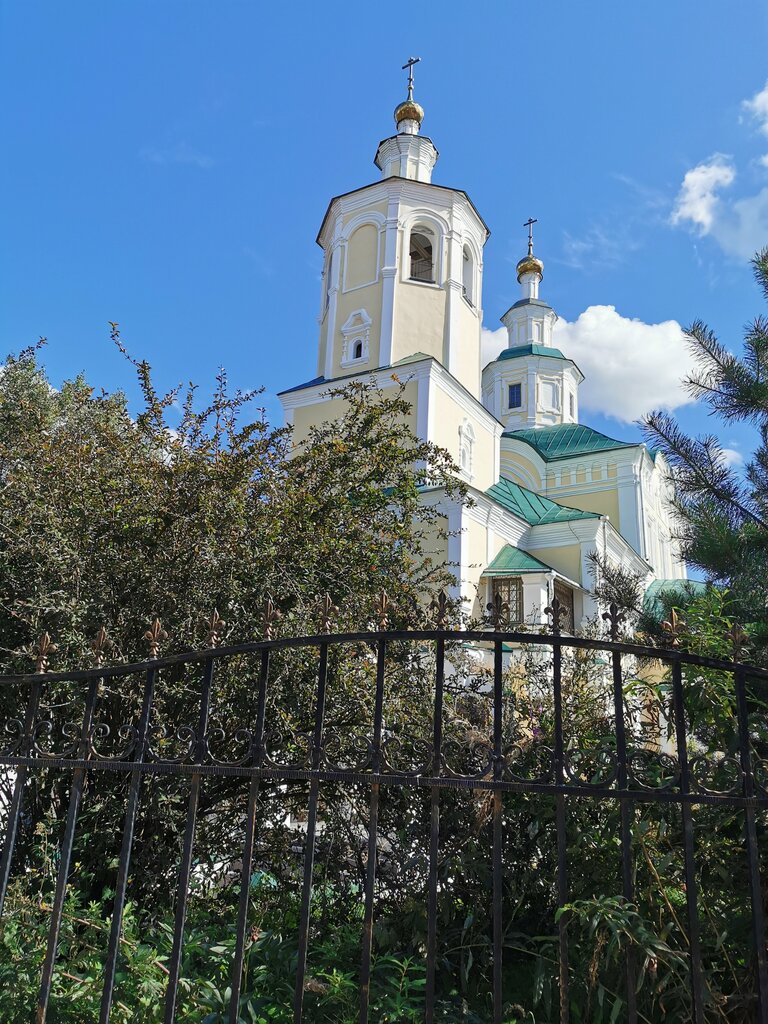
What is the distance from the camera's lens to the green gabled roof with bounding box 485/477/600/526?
60.9ft

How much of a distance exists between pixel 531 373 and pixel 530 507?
1219cm

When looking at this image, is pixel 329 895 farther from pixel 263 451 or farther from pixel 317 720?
pixel 263 451

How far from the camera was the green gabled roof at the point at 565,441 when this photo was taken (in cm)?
2664

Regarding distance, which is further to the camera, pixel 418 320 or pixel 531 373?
pixel 531 373

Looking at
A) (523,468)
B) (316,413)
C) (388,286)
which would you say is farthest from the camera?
(523,468)

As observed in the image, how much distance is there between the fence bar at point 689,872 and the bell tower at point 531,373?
28256 millimetres

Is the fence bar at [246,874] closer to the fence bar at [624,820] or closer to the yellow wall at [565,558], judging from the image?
the fence bar at [624,820]

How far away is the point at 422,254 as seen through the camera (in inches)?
711

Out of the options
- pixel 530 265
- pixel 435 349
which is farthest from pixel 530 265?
pixel 435 349

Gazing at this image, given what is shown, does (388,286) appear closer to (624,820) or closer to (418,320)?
(418,320)

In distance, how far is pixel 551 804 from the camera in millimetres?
3082

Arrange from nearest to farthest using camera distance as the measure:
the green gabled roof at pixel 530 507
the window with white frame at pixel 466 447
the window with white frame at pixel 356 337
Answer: the window with white frame at pixel 356 337 < the window with white frame at pixel 466 447 < the green gabled roof at pixel 530 507

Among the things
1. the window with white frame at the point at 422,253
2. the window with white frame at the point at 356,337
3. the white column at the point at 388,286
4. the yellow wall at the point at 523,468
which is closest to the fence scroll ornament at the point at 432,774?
the white column at the point at 388,286

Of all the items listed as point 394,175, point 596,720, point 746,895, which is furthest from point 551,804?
point 394,175
